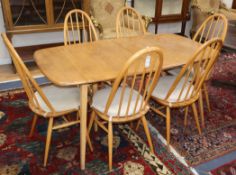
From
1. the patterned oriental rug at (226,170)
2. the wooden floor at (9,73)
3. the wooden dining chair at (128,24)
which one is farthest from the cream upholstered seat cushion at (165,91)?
the wooden floor at (9,73)

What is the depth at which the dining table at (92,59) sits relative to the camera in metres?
1.54

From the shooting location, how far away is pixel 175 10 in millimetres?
4219

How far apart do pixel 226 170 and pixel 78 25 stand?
1.94 meters

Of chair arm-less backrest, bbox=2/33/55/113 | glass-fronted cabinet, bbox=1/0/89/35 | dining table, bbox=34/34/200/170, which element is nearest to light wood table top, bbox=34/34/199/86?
dining table, bbox=34/34/200/170

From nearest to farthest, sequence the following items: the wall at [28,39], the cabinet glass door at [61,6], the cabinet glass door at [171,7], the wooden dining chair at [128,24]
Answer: the wooden dining chair at [128,24], the cabinet glass door at [61,6], the wall at [28,39], the cabinet glass door at [171,7]

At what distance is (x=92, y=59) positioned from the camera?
70.8 inches

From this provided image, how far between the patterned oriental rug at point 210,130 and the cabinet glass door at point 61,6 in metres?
1.80

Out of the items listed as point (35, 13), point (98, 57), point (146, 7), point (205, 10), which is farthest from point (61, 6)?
point (205, 10)

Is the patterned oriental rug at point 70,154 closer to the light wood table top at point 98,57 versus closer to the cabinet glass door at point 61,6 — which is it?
the light wood table top at point 98,57

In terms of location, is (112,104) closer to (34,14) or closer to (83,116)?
(83,116)

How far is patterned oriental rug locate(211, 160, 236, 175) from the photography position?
178 centimetres

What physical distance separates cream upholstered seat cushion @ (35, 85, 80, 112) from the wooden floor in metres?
1.36

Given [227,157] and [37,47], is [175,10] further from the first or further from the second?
[227,157]

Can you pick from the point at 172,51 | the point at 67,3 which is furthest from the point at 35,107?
the point at 67,3
